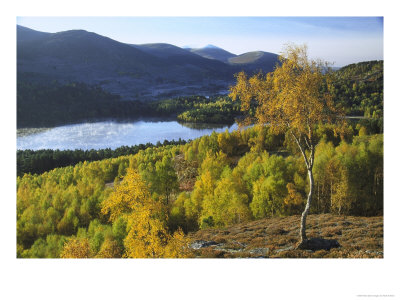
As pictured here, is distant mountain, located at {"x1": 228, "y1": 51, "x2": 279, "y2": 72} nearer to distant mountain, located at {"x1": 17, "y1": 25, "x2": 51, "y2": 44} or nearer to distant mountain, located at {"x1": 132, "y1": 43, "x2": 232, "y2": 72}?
distant mountain, located at {"x1": 132, "y1": 43, "x2": 232, "y2": 72}

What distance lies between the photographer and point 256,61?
579 centimetres

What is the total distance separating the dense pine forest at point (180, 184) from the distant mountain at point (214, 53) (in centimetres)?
115

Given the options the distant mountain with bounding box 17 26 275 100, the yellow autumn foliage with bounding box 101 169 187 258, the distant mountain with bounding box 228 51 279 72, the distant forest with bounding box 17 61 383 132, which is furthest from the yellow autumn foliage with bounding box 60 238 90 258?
the distant mountain with bounding box 228 51 279 72

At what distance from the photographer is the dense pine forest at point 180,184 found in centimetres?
521

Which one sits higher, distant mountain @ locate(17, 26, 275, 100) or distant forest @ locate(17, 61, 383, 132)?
distant mountain @ locate(17, 26, 275, 100)

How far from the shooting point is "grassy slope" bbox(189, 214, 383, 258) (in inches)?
200

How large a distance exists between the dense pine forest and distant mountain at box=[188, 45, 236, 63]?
1155 millimetres

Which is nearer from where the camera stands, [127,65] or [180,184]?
[180,184]

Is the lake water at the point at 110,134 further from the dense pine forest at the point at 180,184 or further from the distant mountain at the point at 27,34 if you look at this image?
the distant mountain at the point at 27,34

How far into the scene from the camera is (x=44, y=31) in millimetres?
5641

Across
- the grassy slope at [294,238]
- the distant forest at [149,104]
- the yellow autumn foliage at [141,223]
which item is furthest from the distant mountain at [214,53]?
the grassy slope at [294,238]

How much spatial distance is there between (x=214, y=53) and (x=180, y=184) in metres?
3.68
